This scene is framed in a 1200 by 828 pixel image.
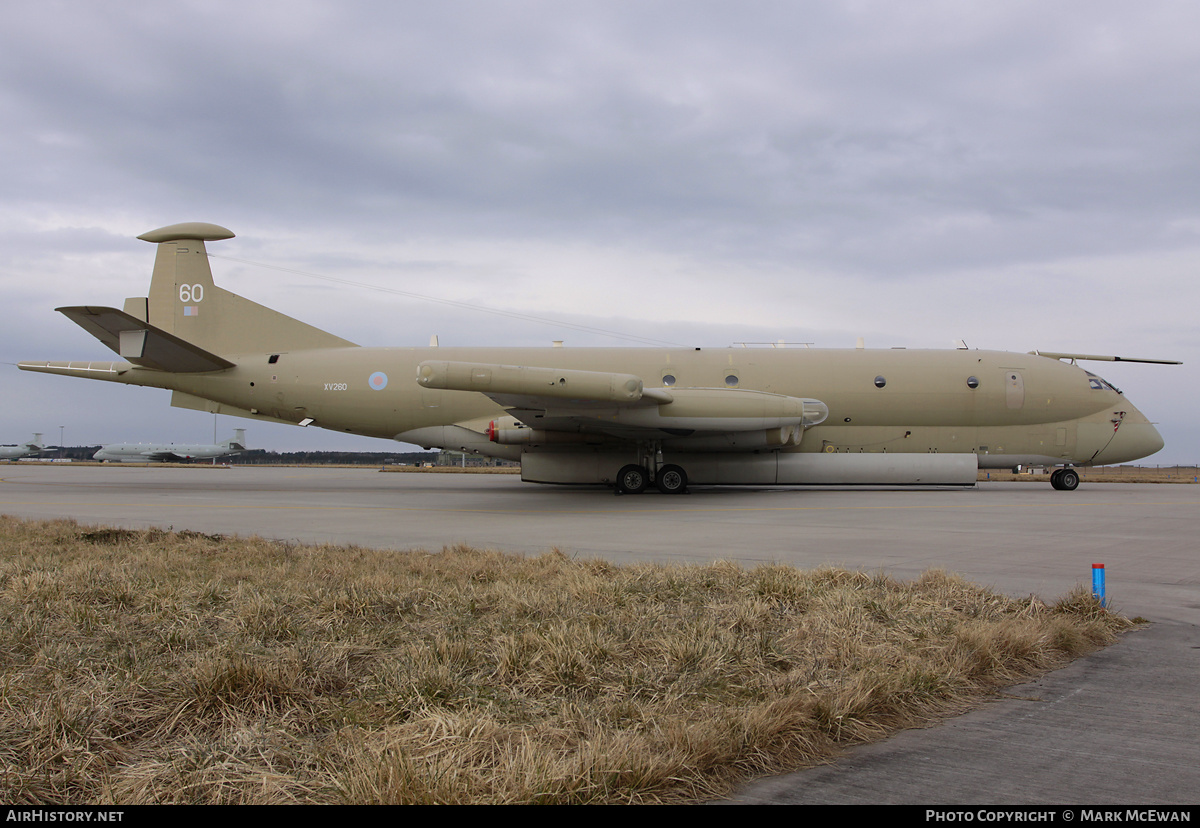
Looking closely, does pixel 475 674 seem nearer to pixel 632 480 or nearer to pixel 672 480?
pixel 632 480

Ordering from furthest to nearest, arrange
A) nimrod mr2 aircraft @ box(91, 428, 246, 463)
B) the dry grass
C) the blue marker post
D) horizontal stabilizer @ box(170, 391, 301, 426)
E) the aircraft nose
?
1. nimrod mr2 aircraft @ box(91, 428, 246, 463)
2. horizontal stabilizer @ box(170, 391, 301, 426)
3. the aircraft nose
4. the blue marker post
5. the dry grass

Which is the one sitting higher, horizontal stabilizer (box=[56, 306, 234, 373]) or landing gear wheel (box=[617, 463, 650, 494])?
horizontal stabilizer (box=[56, 306, 234, 373])

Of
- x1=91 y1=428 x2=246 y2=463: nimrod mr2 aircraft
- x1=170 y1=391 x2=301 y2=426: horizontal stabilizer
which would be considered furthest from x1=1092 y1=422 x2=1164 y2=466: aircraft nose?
x1=91 y1=428 x2=246 y2=463: nimrod mr2 aircraft

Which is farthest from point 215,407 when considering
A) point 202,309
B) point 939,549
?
point 939,549

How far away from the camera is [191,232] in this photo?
20.7 meters

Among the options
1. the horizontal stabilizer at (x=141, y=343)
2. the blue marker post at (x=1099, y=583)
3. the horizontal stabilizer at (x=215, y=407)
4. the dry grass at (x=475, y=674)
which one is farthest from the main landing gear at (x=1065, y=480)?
the horizontal stabilizer at (x=141, y=343)

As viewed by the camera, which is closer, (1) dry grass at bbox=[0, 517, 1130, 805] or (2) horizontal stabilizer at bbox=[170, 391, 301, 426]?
(1) dry grass at bbox=[0, 517, 1130, 805]

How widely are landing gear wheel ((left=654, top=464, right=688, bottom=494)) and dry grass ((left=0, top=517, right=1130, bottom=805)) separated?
12111mm

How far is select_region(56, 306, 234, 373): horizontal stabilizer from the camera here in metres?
17.2

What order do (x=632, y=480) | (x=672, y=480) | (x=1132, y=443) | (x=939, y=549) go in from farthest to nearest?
1. (x=1132, y=443)
2. (x=672, y=480)
3. (x=632, y=480)
4. (x=939, y=549)

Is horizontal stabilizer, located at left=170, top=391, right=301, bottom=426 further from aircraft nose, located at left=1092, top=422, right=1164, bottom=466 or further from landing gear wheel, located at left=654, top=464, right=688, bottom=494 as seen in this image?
aircraft nose, located at left=1092, top=422, right=1164, bottom=466

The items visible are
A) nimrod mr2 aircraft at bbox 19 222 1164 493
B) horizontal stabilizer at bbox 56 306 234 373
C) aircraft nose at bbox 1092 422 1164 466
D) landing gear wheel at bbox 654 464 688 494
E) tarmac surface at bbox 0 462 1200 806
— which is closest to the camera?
tarmac surface at bbox 0 462 1200 806

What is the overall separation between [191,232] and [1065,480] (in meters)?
24.4
